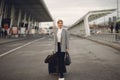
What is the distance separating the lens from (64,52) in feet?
22.0

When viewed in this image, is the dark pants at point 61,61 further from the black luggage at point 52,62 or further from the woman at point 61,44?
the black luggage at point 52,62

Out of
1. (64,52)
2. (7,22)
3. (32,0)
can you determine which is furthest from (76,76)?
(32,0)

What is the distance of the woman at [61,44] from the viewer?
262 inches

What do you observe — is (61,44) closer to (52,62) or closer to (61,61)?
(61,61)

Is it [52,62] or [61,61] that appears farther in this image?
[52,62]

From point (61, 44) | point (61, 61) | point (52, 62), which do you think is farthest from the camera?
point (52, 62)

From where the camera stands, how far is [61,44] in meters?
6.63

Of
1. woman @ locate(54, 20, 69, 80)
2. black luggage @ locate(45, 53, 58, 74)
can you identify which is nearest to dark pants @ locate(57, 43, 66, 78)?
woman @ locate(54, 20, 69, 80)

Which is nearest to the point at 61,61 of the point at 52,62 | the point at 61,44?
the point at 52,62

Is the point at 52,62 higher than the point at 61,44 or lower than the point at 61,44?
lower

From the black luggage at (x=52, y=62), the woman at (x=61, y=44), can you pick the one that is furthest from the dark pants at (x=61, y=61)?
the black luggage at (x=52, y=62)

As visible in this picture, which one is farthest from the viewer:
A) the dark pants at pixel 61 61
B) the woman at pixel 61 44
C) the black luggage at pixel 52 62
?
the black luggage at pixel 52 62

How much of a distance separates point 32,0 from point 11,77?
43107mm

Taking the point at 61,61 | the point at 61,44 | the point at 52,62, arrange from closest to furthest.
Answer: the point at 61,44, the point at 61,61, the point at 52,62
